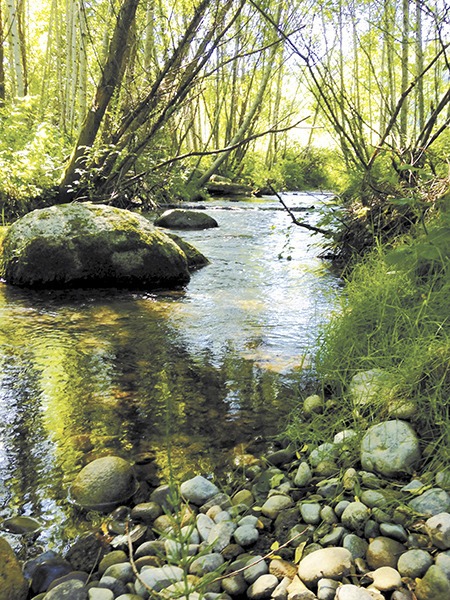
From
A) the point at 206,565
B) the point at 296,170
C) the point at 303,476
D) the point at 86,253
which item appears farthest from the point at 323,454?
the point at 296,170

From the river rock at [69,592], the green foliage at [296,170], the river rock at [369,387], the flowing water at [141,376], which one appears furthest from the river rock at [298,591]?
the green foliage at [296,170]

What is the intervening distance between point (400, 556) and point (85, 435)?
1.48 meters

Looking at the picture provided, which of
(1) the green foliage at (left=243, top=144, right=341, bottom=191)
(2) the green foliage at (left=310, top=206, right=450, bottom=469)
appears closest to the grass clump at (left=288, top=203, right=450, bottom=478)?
(2) the green foliage at (left=310, top=206, right=450, bottom=469)

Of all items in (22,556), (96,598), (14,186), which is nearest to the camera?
(96,598)

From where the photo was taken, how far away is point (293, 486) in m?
1.97

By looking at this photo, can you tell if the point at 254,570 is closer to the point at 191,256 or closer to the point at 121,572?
the point at 121,572

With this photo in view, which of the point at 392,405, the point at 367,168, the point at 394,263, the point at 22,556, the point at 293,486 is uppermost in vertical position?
the point at 367,168

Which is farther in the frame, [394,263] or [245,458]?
[394,263]

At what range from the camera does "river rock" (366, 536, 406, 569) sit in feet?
4.85

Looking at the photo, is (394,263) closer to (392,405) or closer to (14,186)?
(392,405)

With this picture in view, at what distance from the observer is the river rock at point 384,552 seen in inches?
58.2

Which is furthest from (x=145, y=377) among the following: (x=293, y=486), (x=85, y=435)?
(x=293, y=486)

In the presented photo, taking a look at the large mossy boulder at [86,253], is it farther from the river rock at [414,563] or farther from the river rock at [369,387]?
the river rock at [414,563]

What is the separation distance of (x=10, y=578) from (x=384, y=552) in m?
1.10
